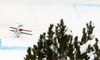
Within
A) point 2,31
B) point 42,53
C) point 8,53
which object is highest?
point 2,31

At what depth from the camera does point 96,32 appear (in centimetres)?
703

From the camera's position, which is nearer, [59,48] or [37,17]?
[59,48]

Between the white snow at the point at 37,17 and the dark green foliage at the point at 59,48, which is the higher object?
the white snow at the point at 37,17

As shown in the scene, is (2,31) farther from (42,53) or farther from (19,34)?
(42,53)

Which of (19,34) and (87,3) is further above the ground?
(87,3)

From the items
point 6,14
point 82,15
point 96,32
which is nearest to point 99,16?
point 82,15

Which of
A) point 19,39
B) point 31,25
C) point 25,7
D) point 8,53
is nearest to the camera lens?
point 8,53

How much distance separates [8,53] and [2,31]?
1648mm

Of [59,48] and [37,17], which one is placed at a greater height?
[37,17]

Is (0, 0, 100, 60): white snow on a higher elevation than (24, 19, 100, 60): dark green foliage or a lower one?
higher

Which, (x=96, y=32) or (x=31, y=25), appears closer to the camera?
(x=96, y=32)

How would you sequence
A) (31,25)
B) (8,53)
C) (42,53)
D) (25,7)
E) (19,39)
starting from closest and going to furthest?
(42,53)
(8,53)
(19,39)
(31,25)
(25,7)

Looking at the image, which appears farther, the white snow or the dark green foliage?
the white snow

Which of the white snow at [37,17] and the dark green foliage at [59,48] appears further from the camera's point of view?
the white snow at [37,17]
